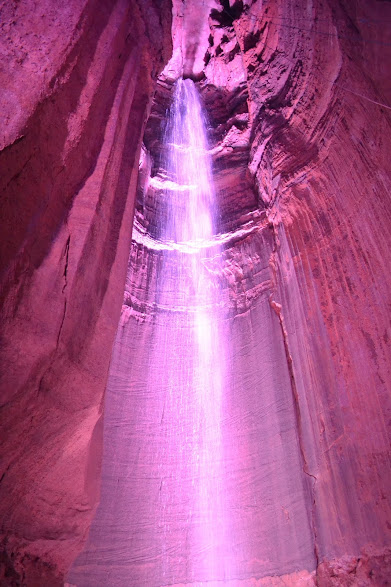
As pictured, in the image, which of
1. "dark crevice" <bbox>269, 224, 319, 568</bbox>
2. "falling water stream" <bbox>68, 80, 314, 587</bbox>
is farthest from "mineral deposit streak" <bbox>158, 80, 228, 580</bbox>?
"dark crevice" <bbox>269, 224, 319, 568</bbox>

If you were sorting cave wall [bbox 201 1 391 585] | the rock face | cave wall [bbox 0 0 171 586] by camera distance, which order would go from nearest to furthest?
cave wall [bbox 0 0 171 586]
cave wall [bbox 201 1 391 585]
the rock face

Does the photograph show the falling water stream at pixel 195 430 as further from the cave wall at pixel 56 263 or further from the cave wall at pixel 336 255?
the cave wall at pixel 56 263

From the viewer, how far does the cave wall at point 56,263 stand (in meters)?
2.15

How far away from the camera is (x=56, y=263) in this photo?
96.6 inches

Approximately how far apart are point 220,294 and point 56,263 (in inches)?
167

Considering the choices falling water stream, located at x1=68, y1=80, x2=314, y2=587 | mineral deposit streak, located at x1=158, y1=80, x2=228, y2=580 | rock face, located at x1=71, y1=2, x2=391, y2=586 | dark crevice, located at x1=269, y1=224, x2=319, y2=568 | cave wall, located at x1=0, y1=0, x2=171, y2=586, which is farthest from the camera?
mineral deposit streak, located at x1=158, y1=80, x2=228, y2=580

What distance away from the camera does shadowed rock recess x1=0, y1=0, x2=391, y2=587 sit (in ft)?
7.72

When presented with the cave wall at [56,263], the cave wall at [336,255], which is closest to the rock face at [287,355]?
the cave wall at [336,255]

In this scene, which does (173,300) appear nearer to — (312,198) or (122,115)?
(312,198)

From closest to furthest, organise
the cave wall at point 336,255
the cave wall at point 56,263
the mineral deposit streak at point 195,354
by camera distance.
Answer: the cave wall at point 56,263 < the cave wall at point 336,255 < the mineral deposit streak at point 195,354

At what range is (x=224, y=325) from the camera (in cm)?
625

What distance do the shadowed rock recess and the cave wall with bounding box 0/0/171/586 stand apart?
0.01m

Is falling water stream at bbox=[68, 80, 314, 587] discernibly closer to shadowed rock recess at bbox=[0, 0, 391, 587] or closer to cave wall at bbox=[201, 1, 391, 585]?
shadowed rock recess at bbox=[0, 0, 391, 587]

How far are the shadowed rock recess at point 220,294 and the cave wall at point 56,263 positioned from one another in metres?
0.01
